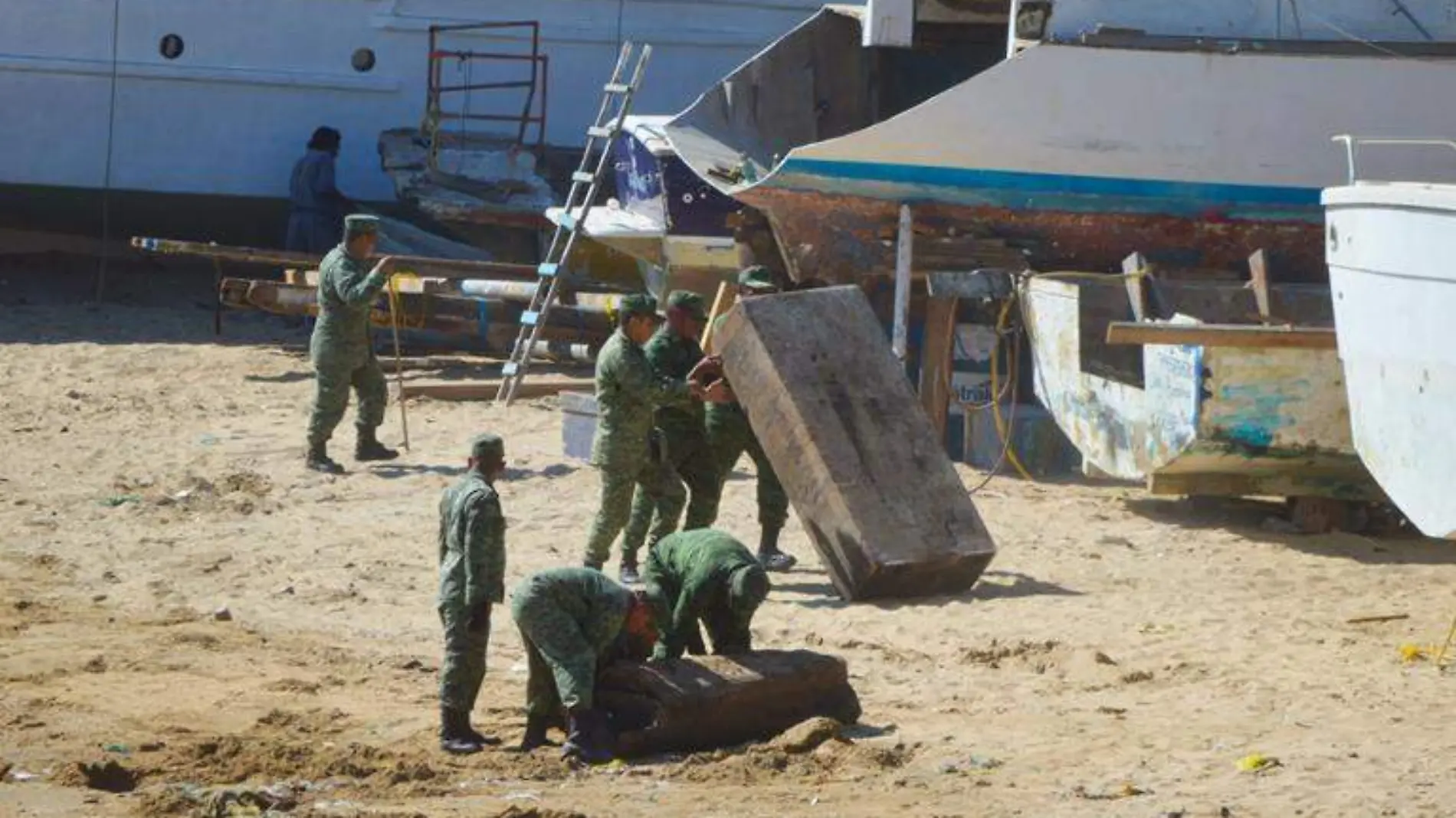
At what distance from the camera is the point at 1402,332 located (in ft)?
35.8

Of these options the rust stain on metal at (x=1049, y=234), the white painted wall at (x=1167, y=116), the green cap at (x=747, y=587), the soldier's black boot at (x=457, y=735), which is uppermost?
the white painted wall at (x=1167, y=116)

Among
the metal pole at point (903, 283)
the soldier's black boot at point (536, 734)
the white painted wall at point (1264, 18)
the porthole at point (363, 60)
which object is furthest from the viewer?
the porthole at point (363, 60)

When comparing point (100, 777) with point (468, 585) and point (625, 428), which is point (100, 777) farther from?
point (625, 428)

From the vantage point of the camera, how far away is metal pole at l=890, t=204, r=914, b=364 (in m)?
15.7

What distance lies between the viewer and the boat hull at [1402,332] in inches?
413

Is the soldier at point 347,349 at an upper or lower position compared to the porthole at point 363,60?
lower

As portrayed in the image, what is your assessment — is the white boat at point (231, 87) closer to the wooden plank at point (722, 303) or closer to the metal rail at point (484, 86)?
the metal rail at point (484, 86)

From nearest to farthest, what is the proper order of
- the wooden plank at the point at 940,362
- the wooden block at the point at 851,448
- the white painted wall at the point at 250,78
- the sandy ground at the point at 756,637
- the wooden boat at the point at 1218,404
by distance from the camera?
the sandy ground at the point at 756,637
the wooden block at the point at 851,448
the wooden boat at the point at 1218,404
the wooden plank at the point at 940,362
the white painted wall at the point at 250,78

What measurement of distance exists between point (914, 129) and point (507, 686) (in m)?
6.60

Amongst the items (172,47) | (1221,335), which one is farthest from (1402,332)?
(172,47)

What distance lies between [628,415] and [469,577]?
9.45 feet

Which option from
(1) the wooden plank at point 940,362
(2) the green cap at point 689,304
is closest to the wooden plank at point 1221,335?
(2) the green cap at point 689,304

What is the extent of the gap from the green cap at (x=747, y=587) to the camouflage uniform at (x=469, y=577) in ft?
2.73

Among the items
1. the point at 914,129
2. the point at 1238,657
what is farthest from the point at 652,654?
the point at 914,129
